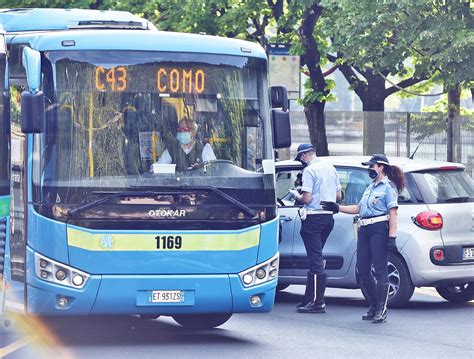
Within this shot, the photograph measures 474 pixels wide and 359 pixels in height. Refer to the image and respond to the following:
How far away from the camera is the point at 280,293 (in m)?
16.9

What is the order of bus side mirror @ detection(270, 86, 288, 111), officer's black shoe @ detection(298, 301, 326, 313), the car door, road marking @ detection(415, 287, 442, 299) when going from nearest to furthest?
bus side mirror @ detection(270, 86, 288, 111) → officer's black shoe @ detection(298, 301, 326, 313) → the car door → road marking @ detection(415, 287, 442, 299)

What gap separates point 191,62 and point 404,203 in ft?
12.6

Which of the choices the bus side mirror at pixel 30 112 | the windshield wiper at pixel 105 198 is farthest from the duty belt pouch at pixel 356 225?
the bus side mirror at pixel 30 112

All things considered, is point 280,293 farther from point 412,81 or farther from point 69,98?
point 412,81

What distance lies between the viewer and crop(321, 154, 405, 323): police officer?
13.8 meters

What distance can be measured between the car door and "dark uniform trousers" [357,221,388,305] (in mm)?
1078

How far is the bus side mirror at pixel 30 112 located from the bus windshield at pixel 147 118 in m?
0.33

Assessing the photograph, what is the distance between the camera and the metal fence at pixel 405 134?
29.0 m

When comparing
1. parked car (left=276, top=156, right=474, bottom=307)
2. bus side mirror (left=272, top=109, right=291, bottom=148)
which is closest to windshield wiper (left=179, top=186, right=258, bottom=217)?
bus side mirror (left=272, top=109, right=291, bottom=148)

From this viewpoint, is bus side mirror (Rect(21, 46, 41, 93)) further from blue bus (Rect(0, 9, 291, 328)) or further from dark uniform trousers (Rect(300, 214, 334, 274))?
dark uniform trousers (Rect(300, 214, 334, 274))

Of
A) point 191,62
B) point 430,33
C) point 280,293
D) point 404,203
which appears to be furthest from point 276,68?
point 191,62

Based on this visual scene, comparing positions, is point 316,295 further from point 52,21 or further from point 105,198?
point 52,21

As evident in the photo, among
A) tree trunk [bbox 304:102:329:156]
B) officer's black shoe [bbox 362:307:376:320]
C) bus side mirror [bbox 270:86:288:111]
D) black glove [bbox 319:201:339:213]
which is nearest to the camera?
bus side mirror [bbox 270:86:288:111]

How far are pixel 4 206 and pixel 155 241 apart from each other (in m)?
1.35
